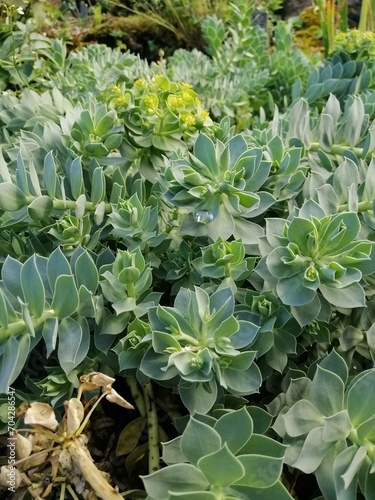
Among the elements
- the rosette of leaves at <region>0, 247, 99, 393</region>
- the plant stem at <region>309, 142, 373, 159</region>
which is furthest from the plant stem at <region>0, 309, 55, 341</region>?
the plant stem at <region>309, 142, 373, 159</region>

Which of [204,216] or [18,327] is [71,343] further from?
[204,216]

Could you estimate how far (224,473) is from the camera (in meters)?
0.52

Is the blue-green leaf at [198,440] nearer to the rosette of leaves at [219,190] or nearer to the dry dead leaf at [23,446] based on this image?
the dry dead leaf at [23,446]

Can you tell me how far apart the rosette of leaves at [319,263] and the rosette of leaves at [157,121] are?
37 cm

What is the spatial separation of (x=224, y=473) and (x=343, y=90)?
1.37 m

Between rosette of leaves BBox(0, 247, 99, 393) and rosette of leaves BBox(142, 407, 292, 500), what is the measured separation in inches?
8.2

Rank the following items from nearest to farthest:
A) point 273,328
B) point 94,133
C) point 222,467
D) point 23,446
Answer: point 222,467 < point 23,446 < point 273,328 < point 94,133

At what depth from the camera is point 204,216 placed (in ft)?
2.54

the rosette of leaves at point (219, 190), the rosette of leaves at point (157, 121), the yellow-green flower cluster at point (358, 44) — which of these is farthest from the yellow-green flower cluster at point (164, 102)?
the yellow-green flower cluster at point (358, 44)

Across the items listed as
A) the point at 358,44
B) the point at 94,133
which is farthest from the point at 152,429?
the point at 358,44

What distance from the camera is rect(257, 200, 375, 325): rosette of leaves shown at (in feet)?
2.21

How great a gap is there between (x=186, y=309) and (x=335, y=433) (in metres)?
0.25

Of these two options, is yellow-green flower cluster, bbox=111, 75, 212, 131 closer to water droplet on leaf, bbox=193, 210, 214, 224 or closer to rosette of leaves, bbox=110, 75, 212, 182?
rosette of leaves, bbox=110, 75, 212, 182

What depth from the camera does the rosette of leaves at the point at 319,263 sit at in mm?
675
